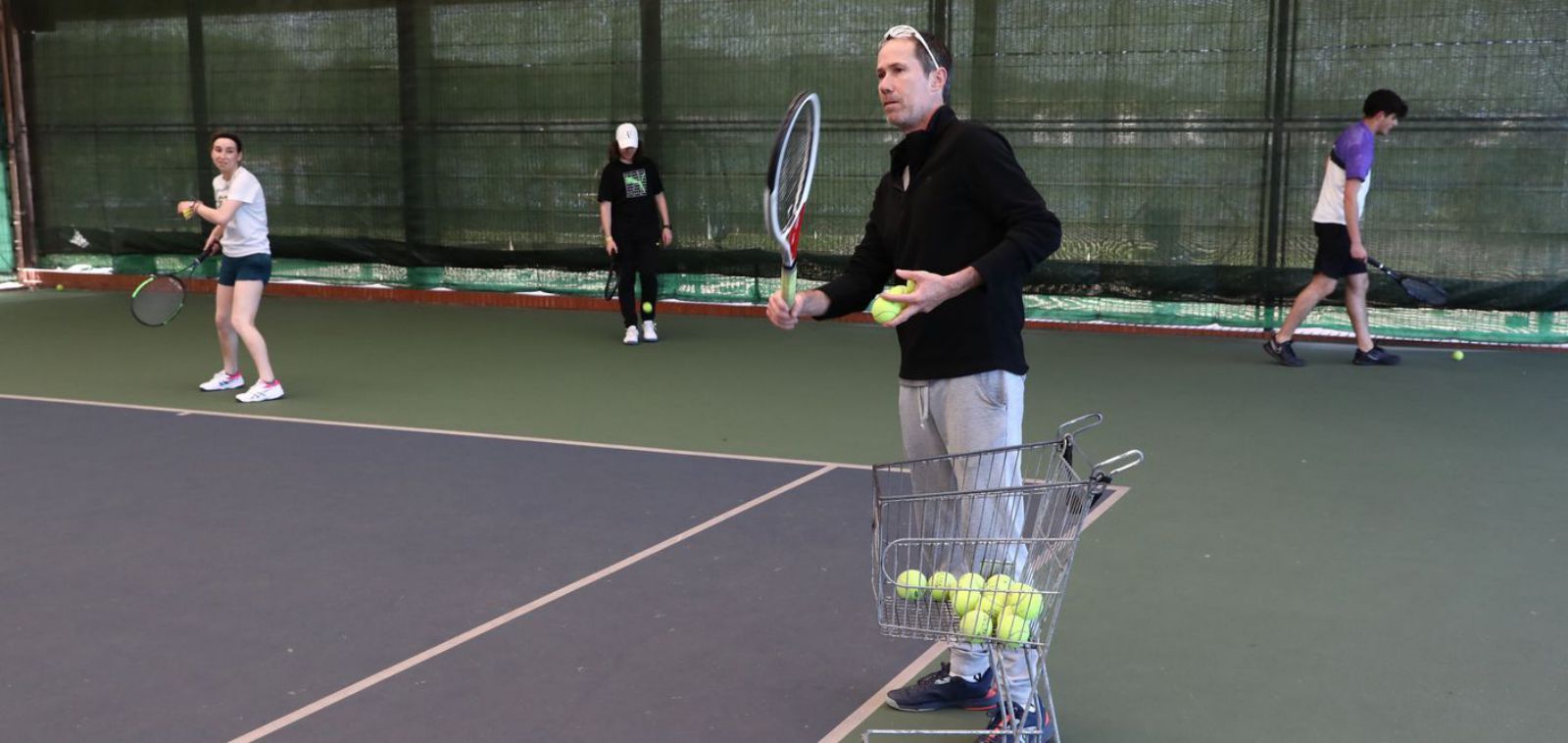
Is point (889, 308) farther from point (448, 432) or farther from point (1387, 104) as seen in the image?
point (1387, 104)

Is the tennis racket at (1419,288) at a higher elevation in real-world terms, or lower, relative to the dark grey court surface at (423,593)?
higher

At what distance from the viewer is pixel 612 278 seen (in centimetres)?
1172

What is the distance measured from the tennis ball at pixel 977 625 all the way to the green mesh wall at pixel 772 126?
26.3 feet

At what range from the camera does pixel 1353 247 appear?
8727mm

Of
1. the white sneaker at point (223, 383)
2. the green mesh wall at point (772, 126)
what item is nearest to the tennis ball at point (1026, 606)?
the white sneaker at point (223, 383)

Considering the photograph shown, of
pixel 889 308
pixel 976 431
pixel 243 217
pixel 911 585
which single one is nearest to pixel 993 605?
pixel 911 585

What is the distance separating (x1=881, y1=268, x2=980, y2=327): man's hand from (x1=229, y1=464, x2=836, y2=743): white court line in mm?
1770

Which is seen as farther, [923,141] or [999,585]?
[923,141]

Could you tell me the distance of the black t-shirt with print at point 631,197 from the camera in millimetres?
10398

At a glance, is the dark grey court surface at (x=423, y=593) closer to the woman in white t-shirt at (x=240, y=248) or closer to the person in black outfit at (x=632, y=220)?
the woman in white t-shirt at (x=240, y=248)

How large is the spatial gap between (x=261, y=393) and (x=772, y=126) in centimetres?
517

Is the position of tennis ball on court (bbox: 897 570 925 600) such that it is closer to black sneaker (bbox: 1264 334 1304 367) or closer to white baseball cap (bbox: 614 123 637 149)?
black sneaker (bbox: 1264 334 1304 367)

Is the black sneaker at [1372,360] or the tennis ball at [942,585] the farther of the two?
the black sneaker at [1372,360]

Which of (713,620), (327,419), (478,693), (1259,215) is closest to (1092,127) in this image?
(1259,215)
